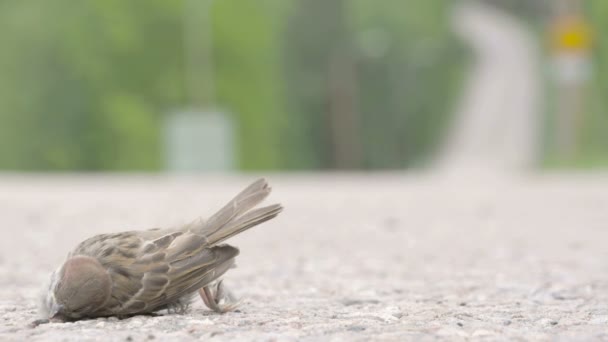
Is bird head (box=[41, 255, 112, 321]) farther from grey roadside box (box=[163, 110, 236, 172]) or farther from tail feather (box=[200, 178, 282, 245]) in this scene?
grey roadside box (box=[163, 110, 236, 172])

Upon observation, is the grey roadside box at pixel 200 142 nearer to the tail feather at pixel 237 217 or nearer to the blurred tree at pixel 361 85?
the blurred tree at pixel 361 85

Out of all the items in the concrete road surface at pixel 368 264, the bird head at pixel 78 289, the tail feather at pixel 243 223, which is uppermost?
the tail feather at pixel 243 223

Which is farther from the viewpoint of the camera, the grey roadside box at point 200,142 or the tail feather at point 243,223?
the grey roadside box at point 200,142

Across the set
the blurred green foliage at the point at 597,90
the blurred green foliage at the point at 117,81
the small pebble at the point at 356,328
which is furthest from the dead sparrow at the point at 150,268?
the blurred green foliage at the point at 117,81

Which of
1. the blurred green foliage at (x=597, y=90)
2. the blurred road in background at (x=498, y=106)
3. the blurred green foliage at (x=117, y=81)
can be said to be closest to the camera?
the blurred green foliage at (x=597, y=90)

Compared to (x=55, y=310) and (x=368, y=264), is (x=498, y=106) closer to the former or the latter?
(x=368, y=264)

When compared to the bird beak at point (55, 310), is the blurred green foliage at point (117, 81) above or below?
above

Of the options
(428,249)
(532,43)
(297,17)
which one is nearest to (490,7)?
(532,43)
